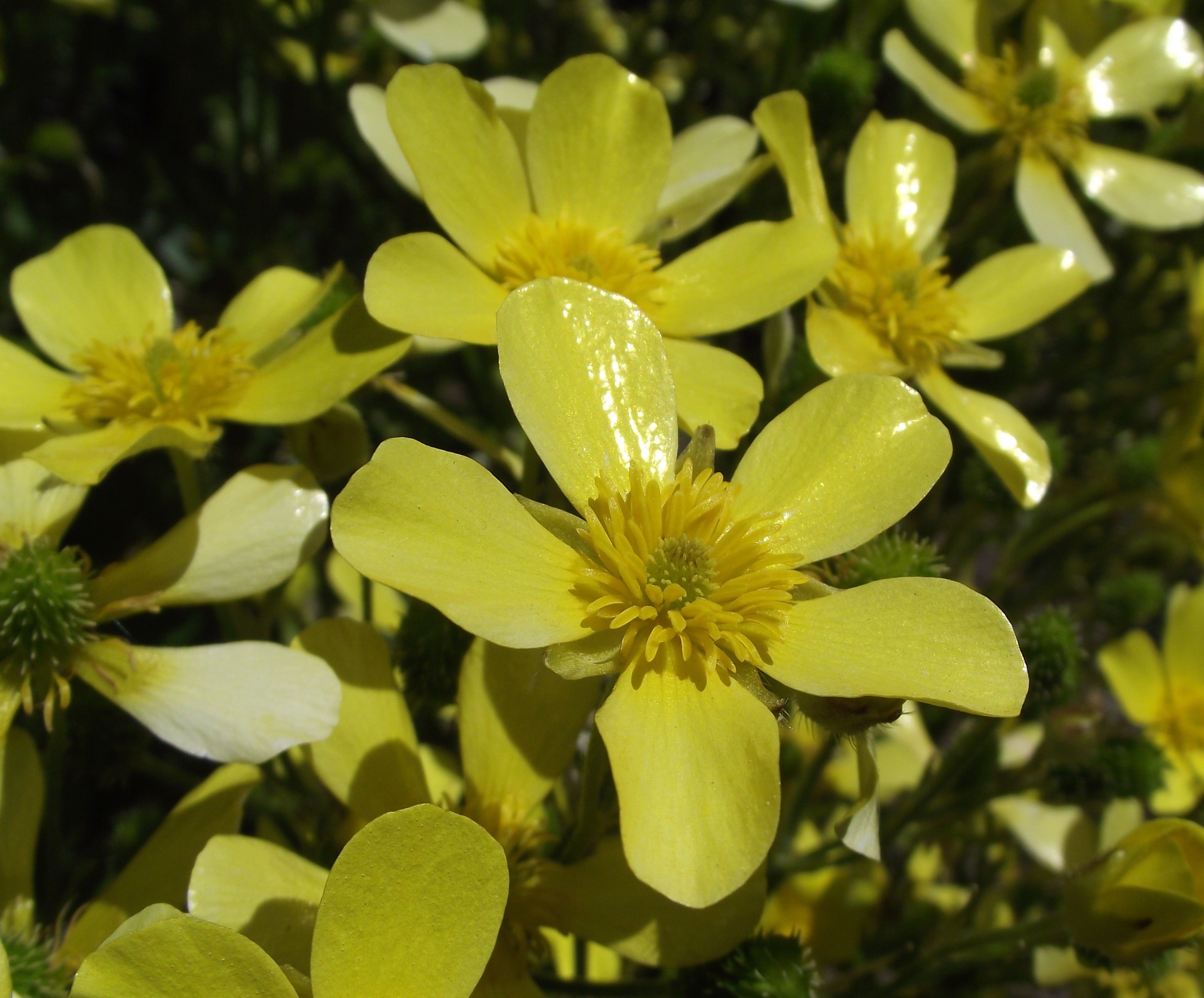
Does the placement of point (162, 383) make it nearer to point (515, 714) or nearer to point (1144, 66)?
point (515, 714)

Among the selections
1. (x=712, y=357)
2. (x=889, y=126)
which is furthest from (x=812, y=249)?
(x=889, y=126)

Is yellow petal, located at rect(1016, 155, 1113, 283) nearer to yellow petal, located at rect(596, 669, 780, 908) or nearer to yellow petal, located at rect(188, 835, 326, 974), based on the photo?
yellow petal, located at rect(596, 669, 780, 908)

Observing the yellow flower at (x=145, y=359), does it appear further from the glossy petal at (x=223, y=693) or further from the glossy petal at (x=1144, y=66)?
the glossy petal at (x=1144, y=66)

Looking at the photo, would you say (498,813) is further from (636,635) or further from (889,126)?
(889,126)

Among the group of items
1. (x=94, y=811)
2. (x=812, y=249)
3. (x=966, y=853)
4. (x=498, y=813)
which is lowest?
(x=966, y=853)

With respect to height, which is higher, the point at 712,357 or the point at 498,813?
the point at 712,357

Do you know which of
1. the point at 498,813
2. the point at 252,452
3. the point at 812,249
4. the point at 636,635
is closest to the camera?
the point at 636,635

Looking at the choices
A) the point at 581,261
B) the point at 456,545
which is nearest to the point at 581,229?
the point at 581,261
